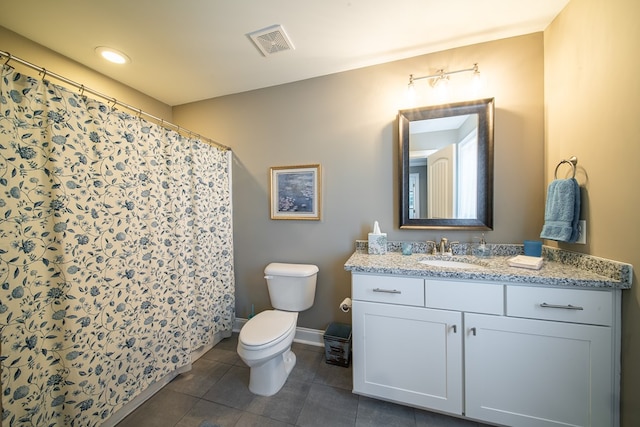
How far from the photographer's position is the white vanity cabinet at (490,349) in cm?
99

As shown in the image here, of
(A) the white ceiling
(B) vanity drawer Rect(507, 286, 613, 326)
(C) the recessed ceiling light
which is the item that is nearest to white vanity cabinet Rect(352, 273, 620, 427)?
(B) vanity drawer Rect(507, 286, 613, 326)

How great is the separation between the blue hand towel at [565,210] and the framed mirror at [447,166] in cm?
31

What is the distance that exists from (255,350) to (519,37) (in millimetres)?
2705

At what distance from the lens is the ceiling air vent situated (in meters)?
1.39

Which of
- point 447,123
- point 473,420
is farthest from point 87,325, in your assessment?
point 447,123

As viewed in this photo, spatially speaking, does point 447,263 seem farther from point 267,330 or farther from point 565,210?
point 267,330

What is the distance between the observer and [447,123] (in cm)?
157

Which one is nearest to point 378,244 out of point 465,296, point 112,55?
point 465,296

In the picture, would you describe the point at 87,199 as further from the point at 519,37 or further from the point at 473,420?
the point at 519,37

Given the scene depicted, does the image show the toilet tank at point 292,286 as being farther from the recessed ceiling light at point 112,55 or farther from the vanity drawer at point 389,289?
the recessed ceiling light at point 112,55

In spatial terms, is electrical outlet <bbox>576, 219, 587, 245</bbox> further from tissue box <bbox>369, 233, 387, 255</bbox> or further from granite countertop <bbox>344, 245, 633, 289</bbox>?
tissue box <bbox>369, 233, 387, 255</bbox>

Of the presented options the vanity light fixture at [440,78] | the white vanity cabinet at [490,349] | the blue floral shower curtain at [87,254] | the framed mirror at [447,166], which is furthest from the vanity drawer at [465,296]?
the blue floral shower curtain at [87,254]

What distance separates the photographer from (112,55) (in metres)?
1.58

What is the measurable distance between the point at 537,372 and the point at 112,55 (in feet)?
10.9
